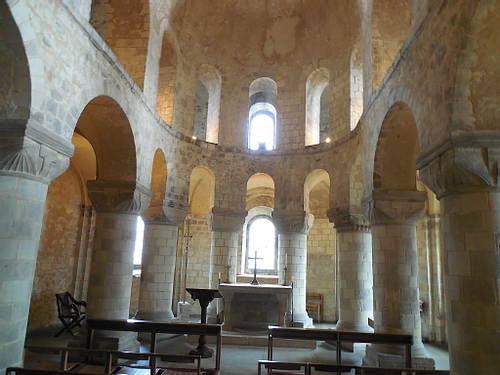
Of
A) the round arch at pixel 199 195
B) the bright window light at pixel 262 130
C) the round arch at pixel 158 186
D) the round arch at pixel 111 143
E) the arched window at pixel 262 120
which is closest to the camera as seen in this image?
the round arch at pixel 111 143

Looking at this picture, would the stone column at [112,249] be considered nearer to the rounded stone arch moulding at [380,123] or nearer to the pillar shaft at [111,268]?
the pillar shaft at [111,268]

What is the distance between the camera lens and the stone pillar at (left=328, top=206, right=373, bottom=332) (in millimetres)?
10422

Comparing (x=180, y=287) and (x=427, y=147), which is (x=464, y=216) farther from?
(x=180, y=287)

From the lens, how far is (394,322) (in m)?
7.65

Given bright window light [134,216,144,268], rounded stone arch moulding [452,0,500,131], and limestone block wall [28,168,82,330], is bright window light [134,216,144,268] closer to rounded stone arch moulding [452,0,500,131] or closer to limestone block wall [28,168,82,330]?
limestone block wall [28,168,82,330]

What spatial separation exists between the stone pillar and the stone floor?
786 mm

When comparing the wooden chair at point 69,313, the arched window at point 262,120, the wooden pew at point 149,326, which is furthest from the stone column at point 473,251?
the arched window at point 262,120

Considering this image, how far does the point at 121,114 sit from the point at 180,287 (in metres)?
8.93

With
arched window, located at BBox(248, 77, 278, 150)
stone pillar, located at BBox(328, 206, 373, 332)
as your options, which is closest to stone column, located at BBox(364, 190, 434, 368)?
stone pillar, located at BBox(328, 206, 373, 332)

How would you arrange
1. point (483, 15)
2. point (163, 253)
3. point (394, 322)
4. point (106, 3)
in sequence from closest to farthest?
point (483, 15), point (394, 322), point (106, 3), point (163, 253)

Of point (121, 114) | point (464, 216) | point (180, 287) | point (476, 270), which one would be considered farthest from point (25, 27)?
point (180, 287)

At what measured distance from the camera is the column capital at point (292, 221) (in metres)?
12.1

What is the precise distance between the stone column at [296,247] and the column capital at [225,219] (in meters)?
1.21

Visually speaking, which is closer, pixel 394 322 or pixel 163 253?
pixel 394 322
